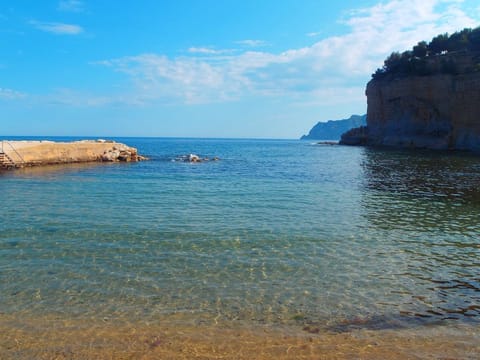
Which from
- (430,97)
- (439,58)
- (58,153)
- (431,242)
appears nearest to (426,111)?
(430,97)

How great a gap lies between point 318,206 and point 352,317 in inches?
392

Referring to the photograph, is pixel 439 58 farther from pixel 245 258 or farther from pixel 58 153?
pixel 245 258

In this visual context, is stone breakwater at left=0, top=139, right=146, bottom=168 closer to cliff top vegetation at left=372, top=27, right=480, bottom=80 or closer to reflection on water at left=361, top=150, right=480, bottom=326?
reflection on water at left=361, top=150, right=480, bottom=326

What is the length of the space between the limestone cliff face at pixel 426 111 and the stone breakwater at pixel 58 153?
155 ft

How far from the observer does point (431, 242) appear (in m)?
10.7

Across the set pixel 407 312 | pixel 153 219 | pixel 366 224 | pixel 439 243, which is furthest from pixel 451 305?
pixel 153 219

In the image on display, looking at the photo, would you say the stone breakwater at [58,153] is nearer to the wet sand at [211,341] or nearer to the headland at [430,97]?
the wet sand at [211,341]

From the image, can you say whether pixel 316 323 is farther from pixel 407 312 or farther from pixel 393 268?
pixel 393 268

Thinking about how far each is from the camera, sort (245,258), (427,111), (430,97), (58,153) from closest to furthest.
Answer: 1. (245,258)
2. (58,153)
3. (427,111)
4. (430,97)

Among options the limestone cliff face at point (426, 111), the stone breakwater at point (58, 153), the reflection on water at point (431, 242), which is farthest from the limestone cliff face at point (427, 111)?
the stone breakwater at point (58, 153)

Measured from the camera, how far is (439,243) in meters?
10.6

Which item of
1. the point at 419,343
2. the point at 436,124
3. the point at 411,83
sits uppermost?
the point at 411,83

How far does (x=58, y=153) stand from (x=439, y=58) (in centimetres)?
6180

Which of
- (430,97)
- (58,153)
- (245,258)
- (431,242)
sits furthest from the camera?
(430,97)
